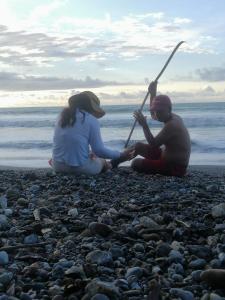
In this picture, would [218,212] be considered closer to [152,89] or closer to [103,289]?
[103,289]

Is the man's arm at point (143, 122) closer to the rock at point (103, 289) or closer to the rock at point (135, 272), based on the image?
the rock at point (135, 272)

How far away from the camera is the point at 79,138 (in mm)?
8312

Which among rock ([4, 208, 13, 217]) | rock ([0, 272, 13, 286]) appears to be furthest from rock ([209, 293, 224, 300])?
rock ([4, 208, 13, 217])

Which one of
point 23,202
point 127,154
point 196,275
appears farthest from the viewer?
point 127,154

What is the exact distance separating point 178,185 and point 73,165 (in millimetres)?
1758

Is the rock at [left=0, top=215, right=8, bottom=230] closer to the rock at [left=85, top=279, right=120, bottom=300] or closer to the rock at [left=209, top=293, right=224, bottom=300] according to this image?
the rock at [left=85, top=279, right=120, bottom=300]

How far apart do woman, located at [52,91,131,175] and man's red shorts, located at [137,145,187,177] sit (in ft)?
1.94

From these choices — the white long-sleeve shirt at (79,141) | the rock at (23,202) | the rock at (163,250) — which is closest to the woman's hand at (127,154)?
the white long-sleeve shirt at (79,141)

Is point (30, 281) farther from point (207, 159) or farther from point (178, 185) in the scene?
point (207, 159)

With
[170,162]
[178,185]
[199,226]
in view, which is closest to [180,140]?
[170,162]

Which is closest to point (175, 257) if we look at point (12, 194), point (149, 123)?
point (12, 194)

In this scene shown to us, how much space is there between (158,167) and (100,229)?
442cm

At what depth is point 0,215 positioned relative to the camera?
5184 mm

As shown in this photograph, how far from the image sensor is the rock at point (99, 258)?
375 centimetres
